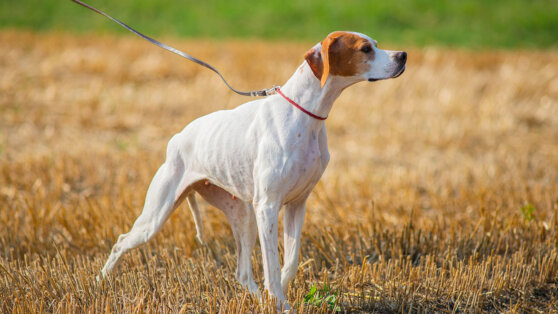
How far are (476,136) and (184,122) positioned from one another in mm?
4985

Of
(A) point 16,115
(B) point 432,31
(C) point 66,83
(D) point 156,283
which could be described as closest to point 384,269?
(D) point 156,283

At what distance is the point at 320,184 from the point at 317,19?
2189 cm

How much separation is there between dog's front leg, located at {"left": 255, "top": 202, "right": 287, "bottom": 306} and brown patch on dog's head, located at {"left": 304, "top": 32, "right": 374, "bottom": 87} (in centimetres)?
79

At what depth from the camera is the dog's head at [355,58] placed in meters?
3.17

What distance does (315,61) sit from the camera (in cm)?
321

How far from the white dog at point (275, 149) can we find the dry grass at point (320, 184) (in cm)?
43

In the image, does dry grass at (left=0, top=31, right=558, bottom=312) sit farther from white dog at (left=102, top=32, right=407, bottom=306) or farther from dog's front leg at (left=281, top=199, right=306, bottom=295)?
white dog at (left=102, top=32, right=407, bottom=306)

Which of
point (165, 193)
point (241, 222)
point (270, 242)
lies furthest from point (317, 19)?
point (270, 242)

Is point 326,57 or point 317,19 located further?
point 317,19

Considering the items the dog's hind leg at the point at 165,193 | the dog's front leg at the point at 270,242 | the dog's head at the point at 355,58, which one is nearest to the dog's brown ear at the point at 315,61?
the dog's head at the point at 355,58

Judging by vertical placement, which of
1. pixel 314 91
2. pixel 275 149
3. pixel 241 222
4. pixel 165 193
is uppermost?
pixel 314 91

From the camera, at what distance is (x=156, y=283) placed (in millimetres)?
3973

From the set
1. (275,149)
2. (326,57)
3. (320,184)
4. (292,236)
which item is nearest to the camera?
(326,57)

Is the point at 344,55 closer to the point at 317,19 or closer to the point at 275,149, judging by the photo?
the point at 275,149
